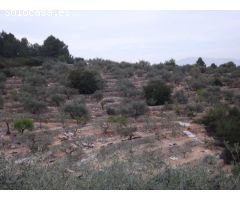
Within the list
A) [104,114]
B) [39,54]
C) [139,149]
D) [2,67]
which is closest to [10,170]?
[139,149]

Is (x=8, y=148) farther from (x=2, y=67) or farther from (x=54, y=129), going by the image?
(x=2, y=67)

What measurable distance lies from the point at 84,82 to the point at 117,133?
7.43 meters

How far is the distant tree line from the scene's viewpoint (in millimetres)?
30672

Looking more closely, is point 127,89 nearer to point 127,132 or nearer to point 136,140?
point 127,132

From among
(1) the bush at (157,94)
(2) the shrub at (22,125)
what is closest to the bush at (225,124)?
(1) the bush at (157,94)

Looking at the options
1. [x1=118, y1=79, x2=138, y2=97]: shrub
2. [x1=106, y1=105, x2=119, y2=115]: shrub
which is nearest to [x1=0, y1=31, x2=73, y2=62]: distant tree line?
[x1=118, y1=79, x2=138, y2=97]: shrub

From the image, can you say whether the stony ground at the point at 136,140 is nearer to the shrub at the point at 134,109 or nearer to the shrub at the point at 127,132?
the shrub at the point at 127,132

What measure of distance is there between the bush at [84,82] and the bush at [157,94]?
8.55 ft

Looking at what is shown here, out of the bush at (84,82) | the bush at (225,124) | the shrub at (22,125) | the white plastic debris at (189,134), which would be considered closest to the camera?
the bush at (225,124)

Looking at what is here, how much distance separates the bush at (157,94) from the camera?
1588 cm

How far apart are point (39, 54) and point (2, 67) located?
8.59 metres

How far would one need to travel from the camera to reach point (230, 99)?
16.4 meters

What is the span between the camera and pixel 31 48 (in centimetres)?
3328

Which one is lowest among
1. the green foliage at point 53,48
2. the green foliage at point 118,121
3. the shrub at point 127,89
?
the green foliage at point 118,121
